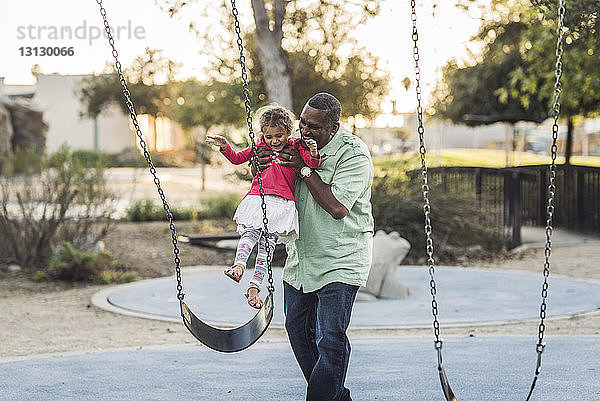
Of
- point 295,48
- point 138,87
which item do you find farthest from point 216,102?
point 138,87

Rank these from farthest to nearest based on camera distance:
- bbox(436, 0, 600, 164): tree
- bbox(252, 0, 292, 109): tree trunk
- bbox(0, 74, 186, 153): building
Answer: bbox(0, 74, 186, 153): building
bbox(252, 0, 292, 109): tree trunk
bbox(436, 0, 600, 164): tree

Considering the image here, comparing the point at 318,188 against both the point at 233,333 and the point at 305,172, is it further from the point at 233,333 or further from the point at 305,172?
the point at 233,333

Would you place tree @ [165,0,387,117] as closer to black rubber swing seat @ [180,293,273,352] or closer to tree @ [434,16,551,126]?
tree @ [434,16,551,126]

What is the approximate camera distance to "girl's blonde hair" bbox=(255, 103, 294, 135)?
145 inches

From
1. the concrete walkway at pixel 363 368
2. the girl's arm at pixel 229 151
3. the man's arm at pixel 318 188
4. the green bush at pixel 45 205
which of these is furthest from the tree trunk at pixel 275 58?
the man's arm at pixel 318 188

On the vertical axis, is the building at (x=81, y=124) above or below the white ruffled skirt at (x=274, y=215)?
above

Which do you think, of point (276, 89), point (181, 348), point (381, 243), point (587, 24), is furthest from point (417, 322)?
point (276, 89)

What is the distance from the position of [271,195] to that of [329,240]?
1.07 feet

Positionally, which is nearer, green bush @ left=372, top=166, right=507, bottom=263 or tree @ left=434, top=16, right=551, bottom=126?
green bush @ left=372, top=166, right=507, bottom=263

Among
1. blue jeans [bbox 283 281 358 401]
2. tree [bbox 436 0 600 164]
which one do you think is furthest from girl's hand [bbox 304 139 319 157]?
tree [bbox 436 0 600 164]

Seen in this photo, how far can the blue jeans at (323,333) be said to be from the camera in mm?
3658

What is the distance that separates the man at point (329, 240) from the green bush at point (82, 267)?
681 cm

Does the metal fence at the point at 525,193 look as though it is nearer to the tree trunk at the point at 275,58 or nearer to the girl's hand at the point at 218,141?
the tree trunk at the point at 275,58

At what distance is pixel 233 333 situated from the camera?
13.0ft
